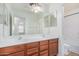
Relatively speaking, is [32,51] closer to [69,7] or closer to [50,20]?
[50,20]

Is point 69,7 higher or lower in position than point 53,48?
higher

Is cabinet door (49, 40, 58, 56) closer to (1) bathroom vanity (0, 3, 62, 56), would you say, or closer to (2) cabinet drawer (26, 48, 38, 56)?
(1) bathroom vanity (0, 3, 62, 56)

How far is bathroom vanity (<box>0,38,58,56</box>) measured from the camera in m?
1.38

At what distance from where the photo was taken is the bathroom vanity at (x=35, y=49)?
1384 mm

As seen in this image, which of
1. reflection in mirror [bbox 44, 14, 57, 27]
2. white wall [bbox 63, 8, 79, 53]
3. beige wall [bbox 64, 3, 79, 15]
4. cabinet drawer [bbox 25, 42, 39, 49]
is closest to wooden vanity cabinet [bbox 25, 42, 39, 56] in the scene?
cabinet drawer [bbox 25, 42, 39, 49]

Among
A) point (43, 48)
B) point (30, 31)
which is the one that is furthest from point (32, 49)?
point (30, 31)

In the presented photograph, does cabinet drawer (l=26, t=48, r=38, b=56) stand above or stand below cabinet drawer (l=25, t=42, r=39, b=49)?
below

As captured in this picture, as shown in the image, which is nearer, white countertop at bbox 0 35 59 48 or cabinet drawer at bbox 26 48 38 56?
white countertop at bbox 0 35 59 48

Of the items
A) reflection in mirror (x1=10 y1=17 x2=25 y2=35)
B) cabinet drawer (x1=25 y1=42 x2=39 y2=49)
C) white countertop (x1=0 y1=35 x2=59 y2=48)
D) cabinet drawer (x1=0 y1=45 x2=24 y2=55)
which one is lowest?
cabinet drawer (x1=0 y1=45 x2=24 y2=55)

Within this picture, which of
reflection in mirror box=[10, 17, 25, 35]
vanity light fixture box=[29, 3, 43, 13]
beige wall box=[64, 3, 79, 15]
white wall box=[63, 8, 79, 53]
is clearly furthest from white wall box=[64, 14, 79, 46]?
reflection in mirror box=[10, 17, 25, 35]

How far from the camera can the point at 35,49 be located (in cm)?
149

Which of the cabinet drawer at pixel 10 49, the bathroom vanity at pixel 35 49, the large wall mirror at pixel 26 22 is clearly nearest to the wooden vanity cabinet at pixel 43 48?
the bathroom vanity at pixel 35 49

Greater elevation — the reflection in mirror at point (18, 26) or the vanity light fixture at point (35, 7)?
the vanity light fixture at point (35, 7)

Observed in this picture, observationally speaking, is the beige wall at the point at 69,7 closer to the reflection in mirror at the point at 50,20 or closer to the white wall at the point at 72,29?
the white wall at the point at 72,29
